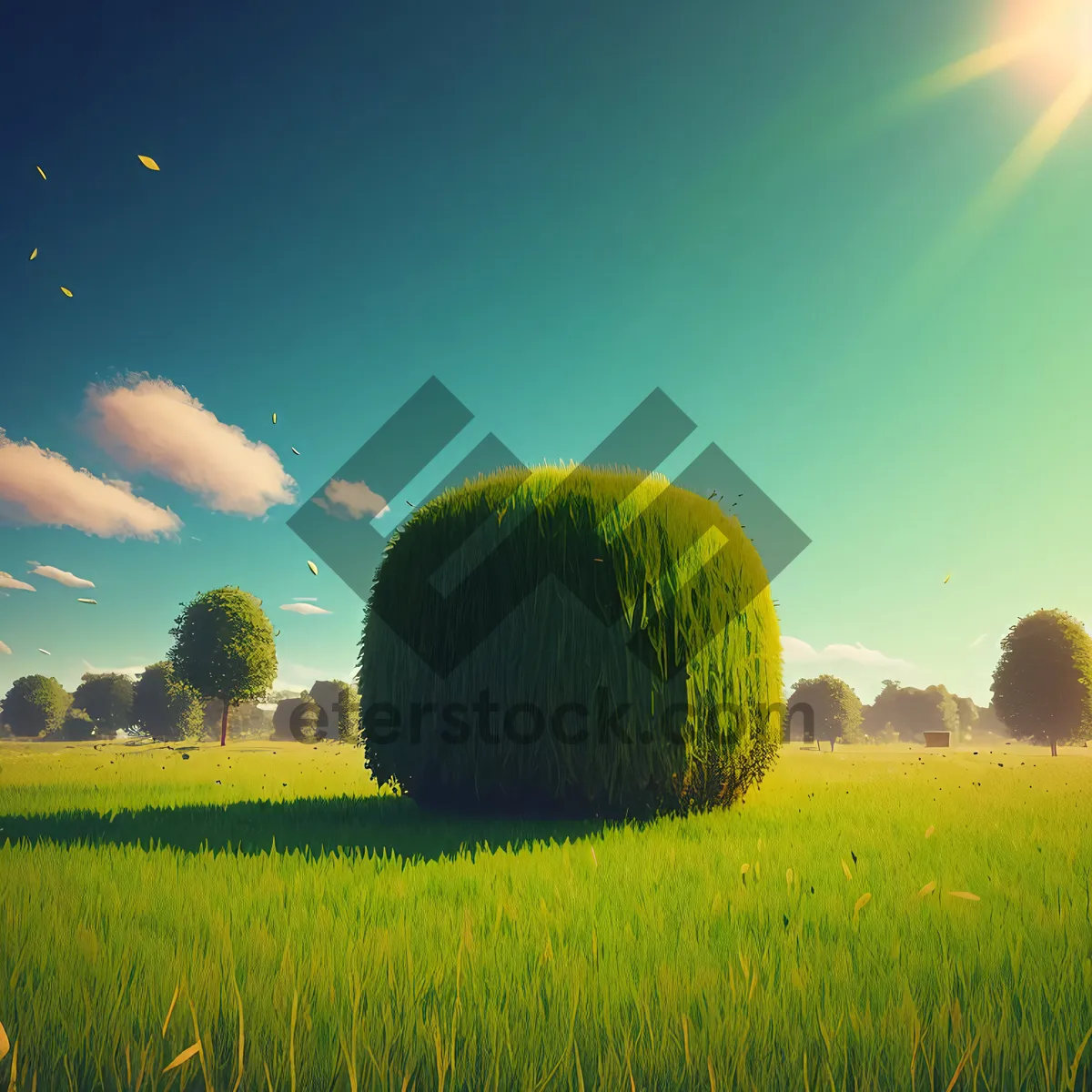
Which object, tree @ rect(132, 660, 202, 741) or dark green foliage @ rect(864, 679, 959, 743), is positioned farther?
dark green foliage @ rect(864, 679, 959, 743)

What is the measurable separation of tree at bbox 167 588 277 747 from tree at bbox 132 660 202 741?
99.5ft

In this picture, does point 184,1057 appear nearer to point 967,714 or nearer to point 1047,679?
point 1047,679

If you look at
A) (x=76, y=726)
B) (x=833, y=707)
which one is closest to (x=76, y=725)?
(x=76, y=726)

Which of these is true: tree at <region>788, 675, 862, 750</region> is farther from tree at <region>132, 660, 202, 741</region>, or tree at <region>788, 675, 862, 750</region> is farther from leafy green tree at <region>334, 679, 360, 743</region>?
tree at <region>132, 660, 202, 741</region>

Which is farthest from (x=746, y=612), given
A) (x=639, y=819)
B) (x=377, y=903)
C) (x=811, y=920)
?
(x=377, y=903)

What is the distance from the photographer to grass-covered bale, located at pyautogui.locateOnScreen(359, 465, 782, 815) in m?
7.34

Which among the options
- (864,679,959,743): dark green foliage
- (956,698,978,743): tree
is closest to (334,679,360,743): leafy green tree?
(864,679,959,743): dark green foliage

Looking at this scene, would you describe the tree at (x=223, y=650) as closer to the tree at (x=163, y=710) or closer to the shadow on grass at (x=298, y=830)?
the shadow on grass at (x=298, y=830)

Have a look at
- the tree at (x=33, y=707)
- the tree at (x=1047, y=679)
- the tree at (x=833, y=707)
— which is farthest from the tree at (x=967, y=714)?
the tree at (x=33, y=707)

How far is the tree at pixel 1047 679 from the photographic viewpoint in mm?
29375

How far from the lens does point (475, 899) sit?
166 inches

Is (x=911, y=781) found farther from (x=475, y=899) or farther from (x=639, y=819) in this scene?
(x=475, y=899)

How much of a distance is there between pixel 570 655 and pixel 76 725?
88.4m

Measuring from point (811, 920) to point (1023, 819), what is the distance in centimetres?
595
